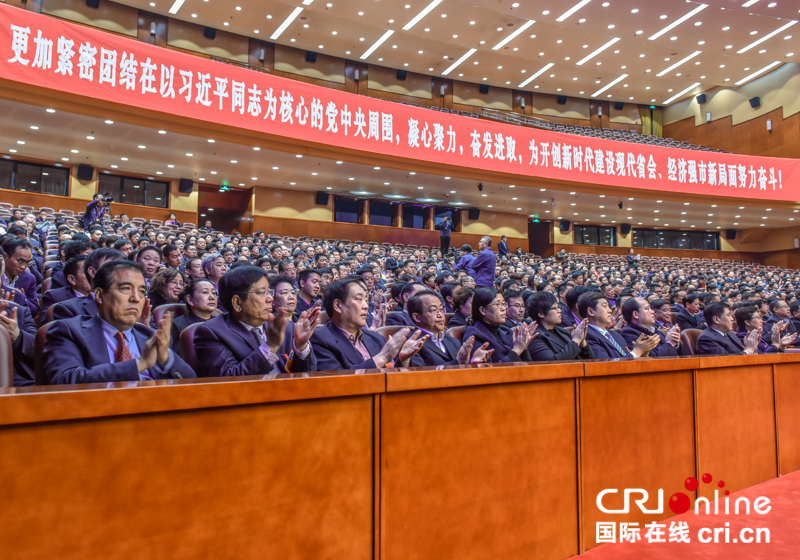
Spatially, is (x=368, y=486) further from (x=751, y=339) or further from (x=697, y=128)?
(x=697, y=128)

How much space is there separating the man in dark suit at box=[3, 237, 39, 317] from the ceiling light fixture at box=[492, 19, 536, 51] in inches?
501

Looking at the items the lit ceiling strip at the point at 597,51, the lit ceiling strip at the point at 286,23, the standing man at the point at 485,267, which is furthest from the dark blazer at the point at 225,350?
the lit ceiling strip at the point at 597,51

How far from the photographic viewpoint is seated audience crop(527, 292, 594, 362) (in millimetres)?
2445

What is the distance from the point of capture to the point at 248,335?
175cm

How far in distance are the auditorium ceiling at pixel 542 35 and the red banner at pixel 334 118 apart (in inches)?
115

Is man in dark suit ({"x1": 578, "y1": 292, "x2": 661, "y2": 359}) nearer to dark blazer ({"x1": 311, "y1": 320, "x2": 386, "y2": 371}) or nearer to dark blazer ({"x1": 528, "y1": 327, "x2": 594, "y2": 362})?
dark blazer ({"x1": 528, "y1": 327, "x2": 594, "y2": 362})

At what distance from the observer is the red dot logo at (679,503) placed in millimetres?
1669

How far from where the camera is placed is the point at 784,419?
7.03 feet

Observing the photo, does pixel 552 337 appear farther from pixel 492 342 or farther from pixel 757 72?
pixel 757 72

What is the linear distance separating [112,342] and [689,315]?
14.2 feet

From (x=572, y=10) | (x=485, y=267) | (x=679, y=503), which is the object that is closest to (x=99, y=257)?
(x=679, y=503)

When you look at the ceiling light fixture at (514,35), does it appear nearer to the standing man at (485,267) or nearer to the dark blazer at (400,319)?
the standing man at (485,267)

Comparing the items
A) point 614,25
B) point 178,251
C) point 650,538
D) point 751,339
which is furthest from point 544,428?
point 614,25

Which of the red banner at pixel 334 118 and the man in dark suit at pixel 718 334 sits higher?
the red banner at pixel 334 118
